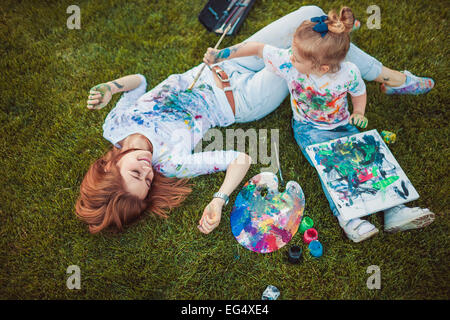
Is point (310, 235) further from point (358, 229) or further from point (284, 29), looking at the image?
point (284, 29)

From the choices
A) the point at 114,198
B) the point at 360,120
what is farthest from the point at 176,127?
the point at 360,120

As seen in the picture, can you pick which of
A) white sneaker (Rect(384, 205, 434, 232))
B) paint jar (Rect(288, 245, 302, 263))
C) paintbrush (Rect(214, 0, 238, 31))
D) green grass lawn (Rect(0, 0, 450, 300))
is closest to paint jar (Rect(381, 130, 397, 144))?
green grass lawn (Rect(0, 0, 450, 300))

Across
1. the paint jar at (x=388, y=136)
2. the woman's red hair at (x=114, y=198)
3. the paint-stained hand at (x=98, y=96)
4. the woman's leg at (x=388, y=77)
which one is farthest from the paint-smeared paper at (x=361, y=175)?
the paint-stained hand at (x=98, y=96)

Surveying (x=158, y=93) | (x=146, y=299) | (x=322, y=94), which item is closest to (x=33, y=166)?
(x=158, y=93)

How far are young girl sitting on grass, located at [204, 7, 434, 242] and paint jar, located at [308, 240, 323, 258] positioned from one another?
236 mm

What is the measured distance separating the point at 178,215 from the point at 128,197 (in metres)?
0.52

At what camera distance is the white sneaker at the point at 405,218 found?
2086 mm

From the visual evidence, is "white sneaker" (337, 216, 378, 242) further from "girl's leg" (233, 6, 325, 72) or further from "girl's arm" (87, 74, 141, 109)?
"girl's arm" (87, 74, 141, 109)

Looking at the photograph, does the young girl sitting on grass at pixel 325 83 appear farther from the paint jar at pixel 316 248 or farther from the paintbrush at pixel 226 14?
the paintbrush at pixel 226 14

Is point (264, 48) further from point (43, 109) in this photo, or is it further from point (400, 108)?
point (43, 109)

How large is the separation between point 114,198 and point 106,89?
0.83 metres

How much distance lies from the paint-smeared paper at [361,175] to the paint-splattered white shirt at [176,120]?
72 cm

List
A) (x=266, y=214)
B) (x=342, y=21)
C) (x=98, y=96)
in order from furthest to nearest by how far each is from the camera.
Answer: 1. (x=266, y=214)
2. (x=98, y=96)
3. (x=342, y=21)

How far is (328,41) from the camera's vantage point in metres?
1.79
